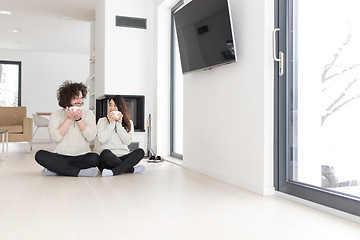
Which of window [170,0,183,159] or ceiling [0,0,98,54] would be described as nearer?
window [170,0,183,159]

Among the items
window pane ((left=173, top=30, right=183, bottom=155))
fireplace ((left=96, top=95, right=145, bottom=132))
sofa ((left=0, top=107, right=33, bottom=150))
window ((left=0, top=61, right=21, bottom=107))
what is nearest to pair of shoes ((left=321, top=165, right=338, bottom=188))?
window pane ((left=173, top=30, right=183, bottom=155))

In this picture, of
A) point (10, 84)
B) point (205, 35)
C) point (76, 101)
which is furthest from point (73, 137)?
point (10, 84)

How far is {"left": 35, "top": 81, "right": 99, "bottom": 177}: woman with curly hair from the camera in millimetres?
3426

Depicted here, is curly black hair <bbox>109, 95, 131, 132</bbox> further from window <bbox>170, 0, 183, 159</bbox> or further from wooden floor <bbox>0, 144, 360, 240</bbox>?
window <bbox>170, 0, 183, 159</bbox>

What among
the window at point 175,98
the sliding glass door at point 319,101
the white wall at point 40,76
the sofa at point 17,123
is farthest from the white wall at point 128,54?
the white wall at point 40,76

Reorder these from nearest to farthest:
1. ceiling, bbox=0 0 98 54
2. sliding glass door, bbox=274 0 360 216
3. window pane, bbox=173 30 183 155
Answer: sliding glass door, bbox=274 0 360 216 → window pane, bbox=173 30 183 155 → ceiling, bbox=0 0 98 54

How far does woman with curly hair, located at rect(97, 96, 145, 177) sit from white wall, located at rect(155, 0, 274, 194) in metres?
0.73

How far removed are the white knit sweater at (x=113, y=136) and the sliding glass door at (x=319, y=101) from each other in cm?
164

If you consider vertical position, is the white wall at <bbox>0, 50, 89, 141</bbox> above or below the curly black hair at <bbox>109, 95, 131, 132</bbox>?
above

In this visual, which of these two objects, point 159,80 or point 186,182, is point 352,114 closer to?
point 186,182

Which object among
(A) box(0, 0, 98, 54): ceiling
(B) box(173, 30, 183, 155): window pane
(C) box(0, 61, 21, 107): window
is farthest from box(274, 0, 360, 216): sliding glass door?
(C) box(0, 61, 21, 107): window

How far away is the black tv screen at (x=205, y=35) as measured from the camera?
9.82 feet

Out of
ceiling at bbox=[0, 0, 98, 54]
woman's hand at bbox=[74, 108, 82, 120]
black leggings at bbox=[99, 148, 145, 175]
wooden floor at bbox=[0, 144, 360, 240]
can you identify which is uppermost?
ceiling at bbox=[0, 0, 98, 54]

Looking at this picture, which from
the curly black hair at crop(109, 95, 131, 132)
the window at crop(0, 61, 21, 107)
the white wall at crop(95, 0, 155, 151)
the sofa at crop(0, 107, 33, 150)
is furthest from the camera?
the window at crop(0, 61, 21, 107)
